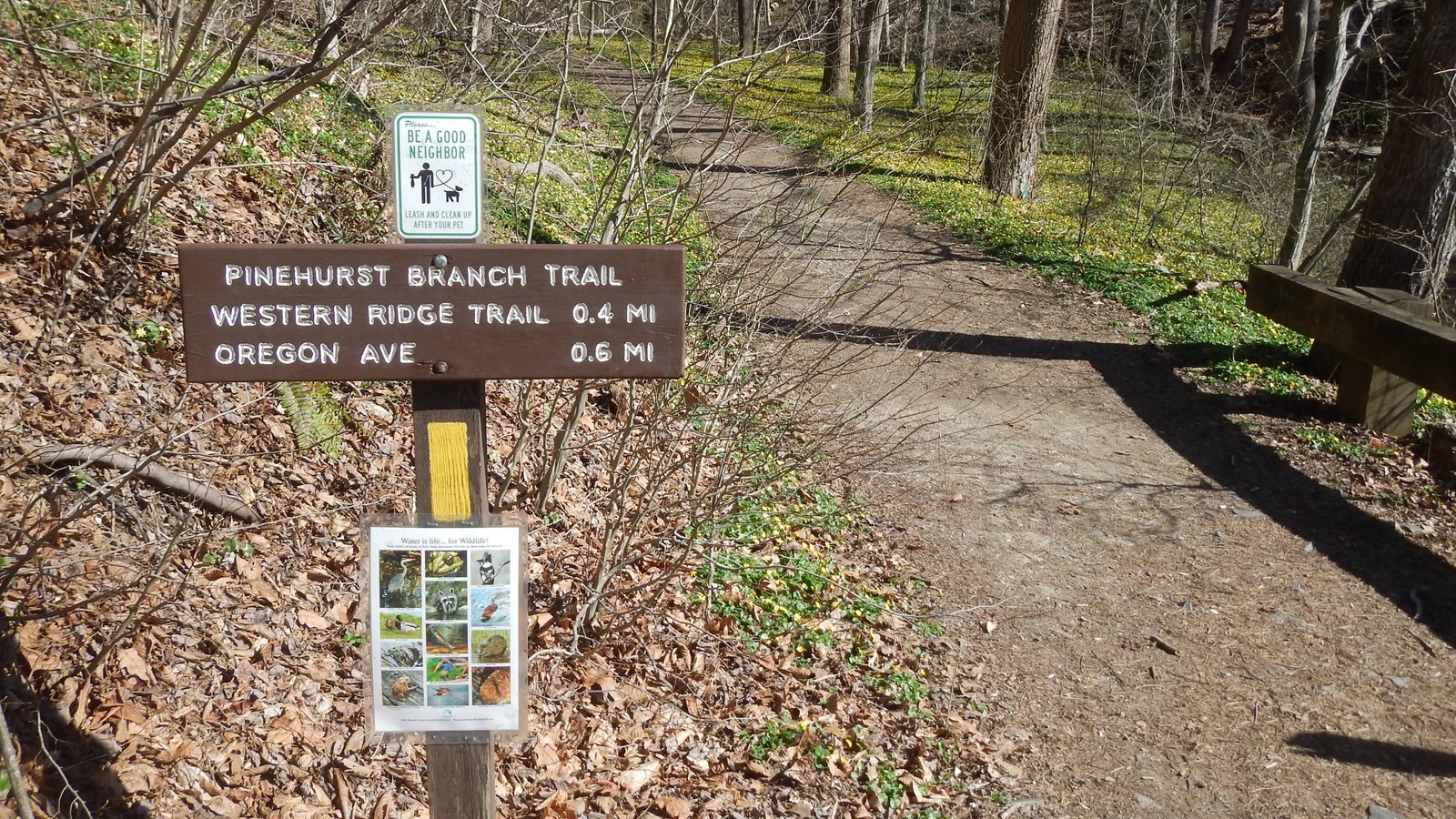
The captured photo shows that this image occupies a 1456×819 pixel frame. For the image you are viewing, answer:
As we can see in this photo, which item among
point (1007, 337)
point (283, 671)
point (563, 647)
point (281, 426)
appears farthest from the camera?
point (1007, 337)

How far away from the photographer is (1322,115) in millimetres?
10641

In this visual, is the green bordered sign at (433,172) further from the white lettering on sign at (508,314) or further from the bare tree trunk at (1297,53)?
the bare tree trunk at (1297,53)

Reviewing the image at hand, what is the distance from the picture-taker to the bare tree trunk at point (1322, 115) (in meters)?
9.77

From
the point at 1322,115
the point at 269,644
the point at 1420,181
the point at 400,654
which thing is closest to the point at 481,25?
Answer: the point at 269,644

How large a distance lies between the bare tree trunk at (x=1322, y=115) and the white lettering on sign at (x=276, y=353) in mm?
9761

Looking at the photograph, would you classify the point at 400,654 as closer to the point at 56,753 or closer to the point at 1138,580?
the point at 56,753

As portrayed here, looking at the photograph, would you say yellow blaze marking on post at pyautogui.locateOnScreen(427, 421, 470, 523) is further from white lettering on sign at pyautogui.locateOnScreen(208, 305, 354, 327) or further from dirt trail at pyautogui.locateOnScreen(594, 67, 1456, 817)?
dirt trail at pyautogui.locateOnScreen(594, 67, 1456, 817)

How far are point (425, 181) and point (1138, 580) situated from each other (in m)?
4.81

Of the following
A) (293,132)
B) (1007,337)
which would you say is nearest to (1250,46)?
(1007,337)

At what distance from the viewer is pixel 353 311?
238cm

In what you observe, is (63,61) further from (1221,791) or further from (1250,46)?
(1250,46)

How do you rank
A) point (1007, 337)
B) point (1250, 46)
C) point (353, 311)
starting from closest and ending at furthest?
point (353, 311) < point (1007, 337) < point (1250, 46)

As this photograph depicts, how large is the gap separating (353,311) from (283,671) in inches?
82.9

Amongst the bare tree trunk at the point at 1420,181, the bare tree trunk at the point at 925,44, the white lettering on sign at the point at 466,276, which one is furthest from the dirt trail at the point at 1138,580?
the white lettering on sign at the point at 466,276
